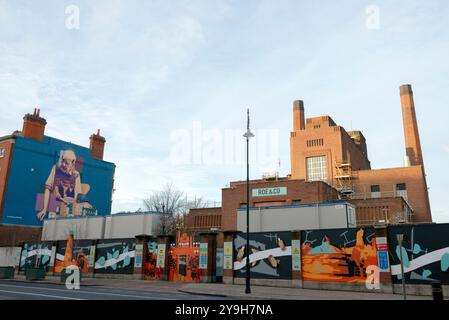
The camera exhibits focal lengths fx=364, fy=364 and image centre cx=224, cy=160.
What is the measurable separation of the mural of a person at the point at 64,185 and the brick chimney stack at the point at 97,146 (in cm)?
427

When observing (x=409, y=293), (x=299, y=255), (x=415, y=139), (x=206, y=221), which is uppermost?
(x=415, y=139)

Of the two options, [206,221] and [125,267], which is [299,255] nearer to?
[125,267]

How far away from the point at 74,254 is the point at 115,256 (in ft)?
18.6

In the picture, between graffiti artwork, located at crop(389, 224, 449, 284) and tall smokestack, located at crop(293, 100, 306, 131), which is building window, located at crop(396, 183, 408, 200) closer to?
tall smokestack, located at crop(293, 100, 306, 131)

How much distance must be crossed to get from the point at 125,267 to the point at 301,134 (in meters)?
48.6

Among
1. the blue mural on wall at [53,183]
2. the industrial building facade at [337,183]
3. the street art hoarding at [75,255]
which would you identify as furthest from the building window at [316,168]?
the street art hoarding at [75,255]

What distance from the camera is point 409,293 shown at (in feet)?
67.4

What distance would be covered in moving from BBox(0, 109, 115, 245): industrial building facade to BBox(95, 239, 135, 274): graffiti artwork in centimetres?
1782

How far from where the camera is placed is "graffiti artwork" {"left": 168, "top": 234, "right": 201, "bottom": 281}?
1169 inches

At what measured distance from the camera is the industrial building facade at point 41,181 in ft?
152

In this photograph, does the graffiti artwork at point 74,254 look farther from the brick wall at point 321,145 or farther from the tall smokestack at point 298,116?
the tall smokestack at point 298,116

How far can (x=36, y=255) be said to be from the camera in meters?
38.3
